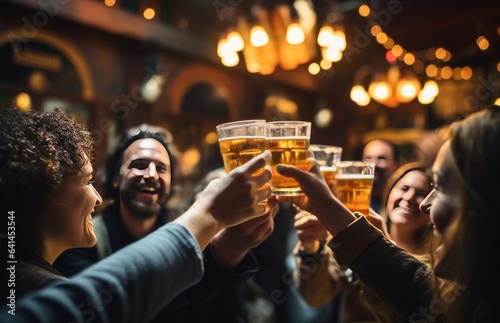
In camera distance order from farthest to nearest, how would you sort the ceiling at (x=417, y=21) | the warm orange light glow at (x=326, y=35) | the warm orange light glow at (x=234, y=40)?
the ceiling at (x=417, y=21)
the warm orange light glow at (x=326, y=35)
the warm orange light glow at (x=234, y=40)

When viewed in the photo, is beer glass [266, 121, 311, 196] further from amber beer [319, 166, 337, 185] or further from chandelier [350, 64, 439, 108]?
chandelier [350, 64, 439, 108]

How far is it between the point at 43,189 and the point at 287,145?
0.69 metres

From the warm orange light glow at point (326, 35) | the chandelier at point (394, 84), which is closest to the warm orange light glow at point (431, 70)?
the chandelier at point (394, 84)

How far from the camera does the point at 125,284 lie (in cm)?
82

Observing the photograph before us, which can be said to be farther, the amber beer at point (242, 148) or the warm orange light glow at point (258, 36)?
the warm orange light glow at point (258, 36)

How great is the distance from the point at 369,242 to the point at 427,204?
240mm

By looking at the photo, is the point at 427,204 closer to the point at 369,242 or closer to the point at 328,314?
the point at 369,242

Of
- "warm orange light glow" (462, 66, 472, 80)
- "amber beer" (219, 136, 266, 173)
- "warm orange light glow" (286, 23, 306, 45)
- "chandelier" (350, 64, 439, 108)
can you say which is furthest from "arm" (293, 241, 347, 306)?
"warm orange light glow" (462, 66, 472, 80)

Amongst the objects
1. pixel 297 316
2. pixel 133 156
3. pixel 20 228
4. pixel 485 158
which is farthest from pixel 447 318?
pixel 297 316

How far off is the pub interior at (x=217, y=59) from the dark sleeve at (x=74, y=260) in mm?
1892

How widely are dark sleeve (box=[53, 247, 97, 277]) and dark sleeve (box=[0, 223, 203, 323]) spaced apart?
565mm

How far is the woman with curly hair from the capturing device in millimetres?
1010

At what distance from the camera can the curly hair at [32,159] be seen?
3.32ft

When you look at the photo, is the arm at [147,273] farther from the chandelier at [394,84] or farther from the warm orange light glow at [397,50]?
the warm orange light glow at [397,50]
